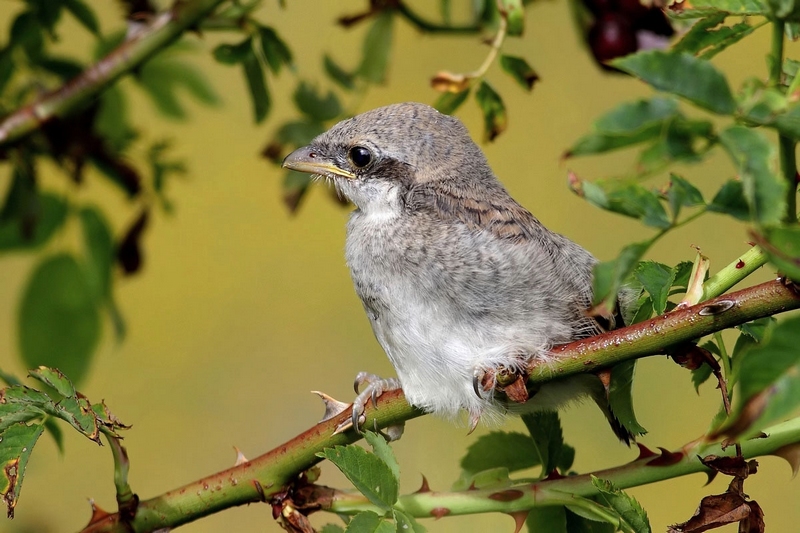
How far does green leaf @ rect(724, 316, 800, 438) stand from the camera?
2.76 feet

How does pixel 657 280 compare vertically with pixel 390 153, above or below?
below

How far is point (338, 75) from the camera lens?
2.46 metres

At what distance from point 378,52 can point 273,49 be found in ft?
1.18

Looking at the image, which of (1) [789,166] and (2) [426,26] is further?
(2) [426,26]

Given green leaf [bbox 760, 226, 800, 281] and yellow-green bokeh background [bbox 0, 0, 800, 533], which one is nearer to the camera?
green leaf [bbox 760, 226, 800, 281]

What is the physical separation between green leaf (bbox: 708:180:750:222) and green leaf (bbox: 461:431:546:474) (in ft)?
3.06

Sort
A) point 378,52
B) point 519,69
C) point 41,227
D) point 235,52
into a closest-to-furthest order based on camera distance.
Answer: point 519,69 → point 235,52 → point 378,52 → point 41,227

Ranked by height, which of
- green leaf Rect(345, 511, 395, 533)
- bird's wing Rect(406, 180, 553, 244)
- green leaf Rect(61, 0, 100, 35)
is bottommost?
green leaf Rect(345, 511, 395, 533)

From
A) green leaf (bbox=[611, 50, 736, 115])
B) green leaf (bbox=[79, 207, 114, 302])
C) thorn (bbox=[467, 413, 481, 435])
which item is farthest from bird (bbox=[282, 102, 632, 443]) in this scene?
green leaf (bbox=[611, 50, 736, 115])

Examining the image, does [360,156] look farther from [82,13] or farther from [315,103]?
[82,13]

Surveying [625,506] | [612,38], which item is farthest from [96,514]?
[612,38]

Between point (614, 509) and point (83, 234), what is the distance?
66.7 inches

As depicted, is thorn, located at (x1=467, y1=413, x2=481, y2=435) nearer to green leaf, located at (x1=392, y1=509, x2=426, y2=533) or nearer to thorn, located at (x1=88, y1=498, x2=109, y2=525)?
green leaf, located at (x1=392, y1=509, x2=426, y2=533)

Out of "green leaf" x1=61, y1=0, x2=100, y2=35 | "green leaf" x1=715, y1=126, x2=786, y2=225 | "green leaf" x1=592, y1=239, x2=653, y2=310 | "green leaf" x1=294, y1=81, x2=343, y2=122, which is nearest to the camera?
"green leaf" x1=715, y1=126, x2=786, y2=225
